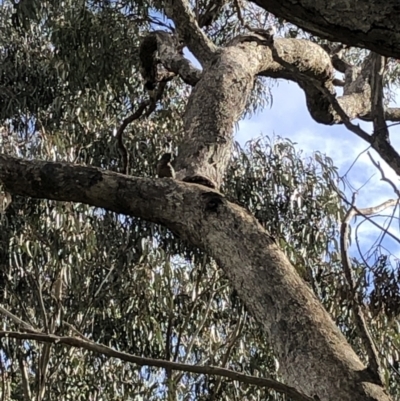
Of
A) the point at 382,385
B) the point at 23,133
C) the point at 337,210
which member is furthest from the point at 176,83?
the point at 382,385

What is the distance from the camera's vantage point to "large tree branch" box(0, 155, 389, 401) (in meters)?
1.04

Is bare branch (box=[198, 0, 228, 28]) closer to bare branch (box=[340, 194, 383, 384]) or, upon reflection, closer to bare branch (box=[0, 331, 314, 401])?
bare branch (box=[340, 194, 383, 384])

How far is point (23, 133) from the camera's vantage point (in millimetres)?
4547

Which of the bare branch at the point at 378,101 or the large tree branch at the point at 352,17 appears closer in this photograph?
the large tree branch at the point at 352,17

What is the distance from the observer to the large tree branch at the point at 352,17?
2.56ft

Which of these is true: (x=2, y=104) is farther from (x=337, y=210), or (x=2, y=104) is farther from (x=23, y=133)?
(x=337, y=210)

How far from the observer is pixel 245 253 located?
1.30m

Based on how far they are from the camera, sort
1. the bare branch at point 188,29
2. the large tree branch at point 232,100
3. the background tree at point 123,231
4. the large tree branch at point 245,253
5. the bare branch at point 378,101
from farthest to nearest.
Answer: the background tree at point 123,231 → the bare branch at point 188,29 → the large tree branch at point 232,100 → the bare branch at point 378,101 → the large tree branch at point 245,253

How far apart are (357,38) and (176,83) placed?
4264 millimetres

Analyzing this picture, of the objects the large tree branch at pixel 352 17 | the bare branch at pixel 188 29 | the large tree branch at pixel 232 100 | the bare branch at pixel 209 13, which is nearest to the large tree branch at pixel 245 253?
the large tree branch at pixel 232 100

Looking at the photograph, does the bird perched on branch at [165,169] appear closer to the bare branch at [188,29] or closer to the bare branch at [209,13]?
the bare branch at [188,29]

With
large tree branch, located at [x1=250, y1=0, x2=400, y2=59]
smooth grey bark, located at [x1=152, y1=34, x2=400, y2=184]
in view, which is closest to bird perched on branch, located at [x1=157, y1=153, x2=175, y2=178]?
smooth grey bark, located at [x1=152, y1=34, x2=400, y2=184]

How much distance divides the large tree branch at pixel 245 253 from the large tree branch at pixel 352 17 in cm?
45

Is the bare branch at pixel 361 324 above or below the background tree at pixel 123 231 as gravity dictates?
below
